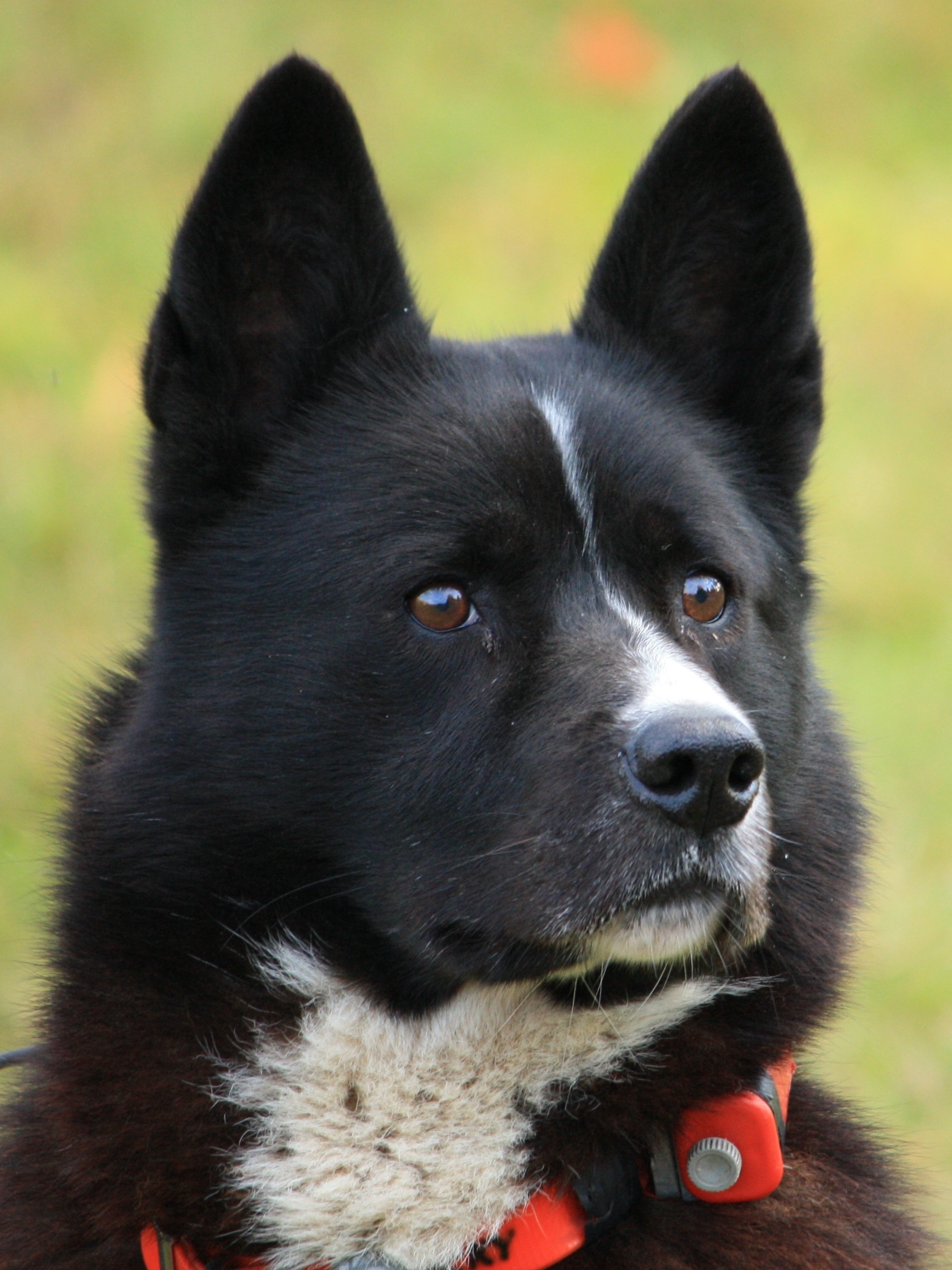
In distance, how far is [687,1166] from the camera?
2549 mm

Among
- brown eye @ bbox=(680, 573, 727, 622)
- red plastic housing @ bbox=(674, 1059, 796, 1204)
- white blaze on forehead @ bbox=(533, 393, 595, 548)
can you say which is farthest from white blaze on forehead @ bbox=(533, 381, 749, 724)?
red plastic housing @ bbox=(674, 1059, 796, 1204)

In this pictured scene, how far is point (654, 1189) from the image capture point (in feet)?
8.38

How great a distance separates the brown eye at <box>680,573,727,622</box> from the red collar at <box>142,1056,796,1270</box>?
0.83 meters

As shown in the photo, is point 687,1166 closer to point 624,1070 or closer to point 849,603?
point 624,1070

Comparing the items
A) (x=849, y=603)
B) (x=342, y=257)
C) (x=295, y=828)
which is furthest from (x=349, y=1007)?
(x=849, y=603)

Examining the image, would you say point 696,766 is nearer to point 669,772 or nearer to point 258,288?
point 669,772

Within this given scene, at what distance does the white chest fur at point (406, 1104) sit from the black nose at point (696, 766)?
404mm

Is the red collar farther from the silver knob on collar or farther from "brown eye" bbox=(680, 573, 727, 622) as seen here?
"brown eye" bbox=(680, 573, 727, 622)

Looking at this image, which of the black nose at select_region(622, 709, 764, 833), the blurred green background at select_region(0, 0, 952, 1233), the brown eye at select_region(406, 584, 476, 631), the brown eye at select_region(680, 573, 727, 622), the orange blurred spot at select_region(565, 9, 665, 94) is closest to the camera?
the black nose at select_region(622, 709, 764, 833)

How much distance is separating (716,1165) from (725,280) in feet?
5.54

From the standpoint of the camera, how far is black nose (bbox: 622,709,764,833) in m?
2.33

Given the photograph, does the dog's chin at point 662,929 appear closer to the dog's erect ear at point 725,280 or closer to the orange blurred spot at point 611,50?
the dog's erect ear at point 725,280

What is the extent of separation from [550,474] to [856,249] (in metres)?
9.68

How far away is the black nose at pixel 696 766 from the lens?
233 cm
